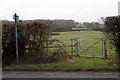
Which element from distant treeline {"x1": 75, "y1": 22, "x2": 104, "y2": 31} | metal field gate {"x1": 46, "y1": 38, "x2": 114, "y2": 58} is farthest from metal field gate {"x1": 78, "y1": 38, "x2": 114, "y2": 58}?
distant treeline {"x1": 75, "y1": 22, "x2": 104, "y2": 31}

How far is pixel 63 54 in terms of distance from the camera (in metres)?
11.3

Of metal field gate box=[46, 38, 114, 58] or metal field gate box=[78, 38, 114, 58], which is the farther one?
metal field gate box=[78, 38, 114, 58]

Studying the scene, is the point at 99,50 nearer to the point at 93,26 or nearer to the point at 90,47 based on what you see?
the point at 90,47

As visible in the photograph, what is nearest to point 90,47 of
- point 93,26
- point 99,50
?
point 99,50

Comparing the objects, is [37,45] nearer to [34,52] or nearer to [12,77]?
[34,52]

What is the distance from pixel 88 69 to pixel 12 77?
3.65 m

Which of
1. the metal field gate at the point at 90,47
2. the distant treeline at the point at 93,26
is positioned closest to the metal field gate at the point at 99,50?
the metal field gate at the point at 90,47

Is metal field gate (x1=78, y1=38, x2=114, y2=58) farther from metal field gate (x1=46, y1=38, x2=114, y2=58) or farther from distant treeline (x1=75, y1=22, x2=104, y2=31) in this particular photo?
distant treeline (x1=75, y1=22, x2=104, y2=31)

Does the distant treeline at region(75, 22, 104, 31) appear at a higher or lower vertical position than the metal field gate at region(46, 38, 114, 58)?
higher

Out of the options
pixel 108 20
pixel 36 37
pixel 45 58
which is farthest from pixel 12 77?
pixel 108 20

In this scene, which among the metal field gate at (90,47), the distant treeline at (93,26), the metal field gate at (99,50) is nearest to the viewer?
the distant treeline at (93,26)

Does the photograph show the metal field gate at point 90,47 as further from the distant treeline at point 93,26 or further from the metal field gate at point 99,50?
the distant treeline at point 93,26

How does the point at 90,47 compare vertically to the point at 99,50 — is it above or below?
above

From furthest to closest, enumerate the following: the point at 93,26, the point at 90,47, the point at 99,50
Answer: the point at 93,26, the point at 99,50, the point at 90,47
